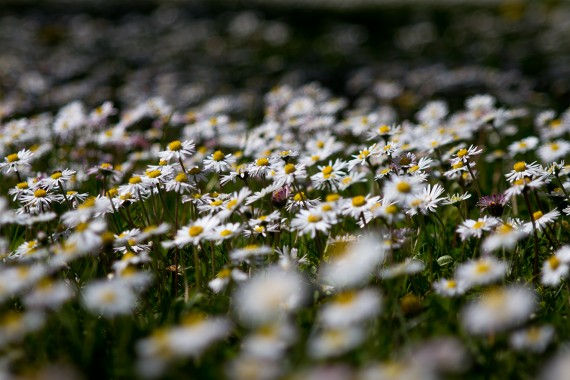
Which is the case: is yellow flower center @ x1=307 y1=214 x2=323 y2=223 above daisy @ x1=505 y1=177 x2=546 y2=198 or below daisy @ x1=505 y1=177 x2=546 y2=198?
above

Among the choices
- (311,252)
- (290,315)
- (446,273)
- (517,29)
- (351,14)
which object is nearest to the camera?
(290,315)

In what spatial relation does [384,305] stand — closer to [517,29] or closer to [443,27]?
[517,29]

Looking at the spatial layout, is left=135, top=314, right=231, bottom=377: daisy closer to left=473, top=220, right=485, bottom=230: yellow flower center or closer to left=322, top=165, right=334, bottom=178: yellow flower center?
left=473, top=220, right=485, bottom=230: yellow flower center

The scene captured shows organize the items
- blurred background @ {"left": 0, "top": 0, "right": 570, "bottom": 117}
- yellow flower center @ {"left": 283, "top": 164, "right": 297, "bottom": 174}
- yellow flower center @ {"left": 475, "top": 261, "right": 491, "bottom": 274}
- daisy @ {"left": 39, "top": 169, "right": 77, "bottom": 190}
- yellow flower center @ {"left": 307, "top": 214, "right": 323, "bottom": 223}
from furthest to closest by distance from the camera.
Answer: blurred background @ {"left": 0, "top": 0, "right": 570, "bottom": 117} < daisy @ {"left": 39, "top": 169, "right": 77, "bottom": 190} < yellow flower center @ {"left": 283, "top": 164, "right": 297, "bottom": 174} < yellow flower center @ {"left": 307, "top": 214, "right": 323, "bottom": 223} < yellow flower center @ {"left": 475, "top": 261, "right": 491, "bottom": 274}

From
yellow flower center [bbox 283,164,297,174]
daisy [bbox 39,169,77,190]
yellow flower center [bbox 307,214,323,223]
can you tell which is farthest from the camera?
daisy [bbox 39,169,77,190]

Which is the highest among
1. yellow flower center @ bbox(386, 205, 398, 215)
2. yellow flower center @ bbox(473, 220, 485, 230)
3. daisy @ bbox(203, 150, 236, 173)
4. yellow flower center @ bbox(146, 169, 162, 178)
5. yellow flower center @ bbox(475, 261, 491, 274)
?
yellow flower center @ bbox(386, 205, 398, 215)

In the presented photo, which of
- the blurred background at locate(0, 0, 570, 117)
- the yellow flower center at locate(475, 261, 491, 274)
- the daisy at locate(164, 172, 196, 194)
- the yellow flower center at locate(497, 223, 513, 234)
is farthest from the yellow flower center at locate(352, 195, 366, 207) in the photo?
the blurred background at locate(0, 0, 570, 117)

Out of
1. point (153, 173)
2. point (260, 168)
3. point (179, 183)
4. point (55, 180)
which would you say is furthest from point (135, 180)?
point (260, 168)

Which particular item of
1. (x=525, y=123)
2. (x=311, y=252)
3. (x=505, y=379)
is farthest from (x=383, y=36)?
(x=505, y=379)
